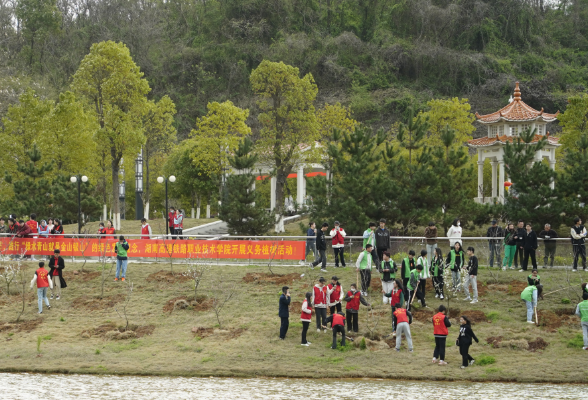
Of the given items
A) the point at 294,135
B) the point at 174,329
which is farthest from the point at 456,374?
the point at 294,135

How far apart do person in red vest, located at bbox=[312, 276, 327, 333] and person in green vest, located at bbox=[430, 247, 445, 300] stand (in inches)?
151

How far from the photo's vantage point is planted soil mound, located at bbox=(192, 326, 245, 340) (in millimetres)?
18219

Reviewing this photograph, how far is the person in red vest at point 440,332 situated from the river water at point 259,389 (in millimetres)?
1077

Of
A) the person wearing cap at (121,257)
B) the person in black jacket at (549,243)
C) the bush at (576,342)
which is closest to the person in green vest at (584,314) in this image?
the bush at (576,342)

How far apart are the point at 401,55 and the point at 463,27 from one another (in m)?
11.2

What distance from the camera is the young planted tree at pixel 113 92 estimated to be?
3734 centimetres

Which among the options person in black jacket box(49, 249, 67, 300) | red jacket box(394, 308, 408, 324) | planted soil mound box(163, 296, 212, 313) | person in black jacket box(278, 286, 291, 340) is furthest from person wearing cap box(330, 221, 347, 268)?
person in black jacket box(49, 249, 67, 300)

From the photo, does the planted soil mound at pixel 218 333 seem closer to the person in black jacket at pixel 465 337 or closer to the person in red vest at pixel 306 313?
the person in red vest at pixel 306 313

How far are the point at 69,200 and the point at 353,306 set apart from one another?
2416 centimetres

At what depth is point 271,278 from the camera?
22.8m

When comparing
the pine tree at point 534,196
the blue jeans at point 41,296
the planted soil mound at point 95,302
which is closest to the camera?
the blue jeans at point 41,296

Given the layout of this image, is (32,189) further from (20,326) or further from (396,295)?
(396,295)

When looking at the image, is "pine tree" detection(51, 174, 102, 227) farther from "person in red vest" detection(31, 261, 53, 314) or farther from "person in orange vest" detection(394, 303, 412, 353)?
"person in orange vest" detection(394, 303, 412, 353)

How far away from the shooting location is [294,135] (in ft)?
135
